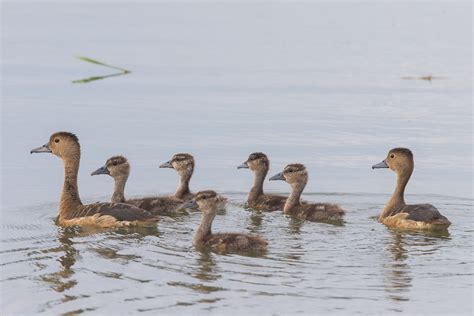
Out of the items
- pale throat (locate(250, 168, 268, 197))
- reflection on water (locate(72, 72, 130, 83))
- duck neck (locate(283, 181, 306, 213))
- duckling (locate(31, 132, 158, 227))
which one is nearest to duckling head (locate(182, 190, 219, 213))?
→ duckling (locate(31, 132, 158, 227))

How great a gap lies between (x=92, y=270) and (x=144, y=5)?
34.5 meters

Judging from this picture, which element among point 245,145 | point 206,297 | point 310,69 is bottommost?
point 206,297

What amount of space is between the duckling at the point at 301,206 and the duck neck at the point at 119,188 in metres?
2.08

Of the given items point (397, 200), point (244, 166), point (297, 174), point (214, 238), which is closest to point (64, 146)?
point (244, 166)

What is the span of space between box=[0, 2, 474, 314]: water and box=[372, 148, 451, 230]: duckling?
0.29 meters

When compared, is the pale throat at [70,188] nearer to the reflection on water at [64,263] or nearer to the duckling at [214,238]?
the reflection on water at [64,263]

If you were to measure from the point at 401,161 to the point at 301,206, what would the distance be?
1.51 metres

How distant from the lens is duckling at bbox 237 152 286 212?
16172mm

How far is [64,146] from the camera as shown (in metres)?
15.5

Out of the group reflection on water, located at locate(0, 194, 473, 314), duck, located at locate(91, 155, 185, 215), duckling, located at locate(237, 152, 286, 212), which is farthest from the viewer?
duckling, located at locate(237, 152, 286, 212)

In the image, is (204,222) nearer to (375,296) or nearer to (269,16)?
(375,296)

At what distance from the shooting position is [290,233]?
46.6 ft

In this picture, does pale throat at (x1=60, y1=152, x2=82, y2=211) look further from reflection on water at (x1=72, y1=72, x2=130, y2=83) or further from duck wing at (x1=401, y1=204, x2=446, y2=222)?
reflection on water at (x1=72, y1=72, x2=130, y2=83)

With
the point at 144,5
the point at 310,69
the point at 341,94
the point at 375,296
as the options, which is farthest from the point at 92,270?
the point at 144,5
